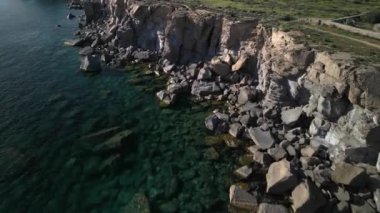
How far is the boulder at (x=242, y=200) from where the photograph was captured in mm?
28391

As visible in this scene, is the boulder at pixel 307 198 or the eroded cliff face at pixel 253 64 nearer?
the boulder at pixel 307 198

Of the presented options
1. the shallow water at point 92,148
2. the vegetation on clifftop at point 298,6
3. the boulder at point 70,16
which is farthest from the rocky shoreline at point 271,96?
the boulder at point 70,16

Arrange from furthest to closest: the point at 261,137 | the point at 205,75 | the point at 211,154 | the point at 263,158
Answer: the point at 205,75 → the point at 261,137 → the point at 211,154 → the point at 263,158

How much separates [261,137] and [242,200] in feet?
32.4

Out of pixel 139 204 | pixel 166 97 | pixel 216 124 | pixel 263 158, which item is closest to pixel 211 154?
pixel 216 124

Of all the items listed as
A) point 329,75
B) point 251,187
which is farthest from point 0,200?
point 329,75

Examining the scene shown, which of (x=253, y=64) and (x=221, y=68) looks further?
(x=221, y=68)

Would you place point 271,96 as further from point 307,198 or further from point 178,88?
point 307,198

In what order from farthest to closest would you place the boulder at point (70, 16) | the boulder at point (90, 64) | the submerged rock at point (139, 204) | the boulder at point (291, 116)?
1. the boulder at point (70, 16)
2. the boulder at point (90, 64)
3. the boulder at point (291, 116)
4. the submerged rock at point (139, 204)

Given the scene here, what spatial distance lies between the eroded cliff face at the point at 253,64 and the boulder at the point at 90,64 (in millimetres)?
5016

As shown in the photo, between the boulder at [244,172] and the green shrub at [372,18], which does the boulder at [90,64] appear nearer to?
the boulder at [244,172]

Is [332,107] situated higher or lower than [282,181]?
higher

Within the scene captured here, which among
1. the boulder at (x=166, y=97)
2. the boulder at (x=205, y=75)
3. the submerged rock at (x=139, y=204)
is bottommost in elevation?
the submerged rock at (x=139, y=204)

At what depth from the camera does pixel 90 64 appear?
56.2m
